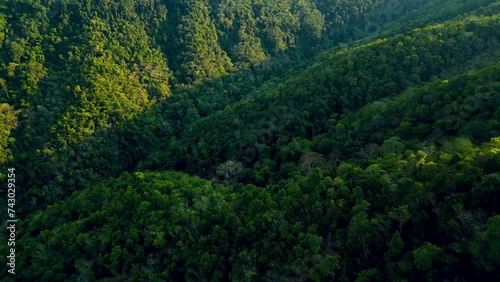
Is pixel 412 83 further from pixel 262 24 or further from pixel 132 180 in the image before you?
pixel 262 24

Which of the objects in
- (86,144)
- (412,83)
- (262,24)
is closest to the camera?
(412,83)

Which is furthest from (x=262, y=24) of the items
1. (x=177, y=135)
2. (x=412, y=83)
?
(x=412, y=83)

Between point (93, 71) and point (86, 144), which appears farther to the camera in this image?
point (93, 71)

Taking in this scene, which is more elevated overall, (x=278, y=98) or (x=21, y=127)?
(x=278, y=98)

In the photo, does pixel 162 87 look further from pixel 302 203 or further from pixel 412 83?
pixel 302 203

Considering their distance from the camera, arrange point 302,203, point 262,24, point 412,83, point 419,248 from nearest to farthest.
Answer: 1. point 419,248
2. point 302,203
3. point 412,83
4. point 262,24

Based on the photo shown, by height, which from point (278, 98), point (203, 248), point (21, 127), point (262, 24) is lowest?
point (203, 248)
